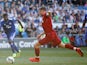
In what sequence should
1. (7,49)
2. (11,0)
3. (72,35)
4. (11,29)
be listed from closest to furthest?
1. (11,29)
2. (7,49)
3. (72,35)
4. (11,0)

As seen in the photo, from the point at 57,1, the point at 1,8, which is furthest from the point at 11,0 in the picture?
the point at 57,1

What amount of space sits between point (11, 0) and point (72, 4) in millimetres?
Answer: 4958

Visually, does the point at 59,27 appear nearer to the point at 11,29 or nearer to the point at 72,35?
the point at 72,35

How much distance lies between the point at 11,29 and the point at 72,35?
864 cm

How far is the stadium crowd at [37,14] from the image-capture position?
2605 centimetres

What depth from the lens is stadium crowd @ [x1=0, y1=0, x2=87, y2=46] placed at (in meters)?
26.0

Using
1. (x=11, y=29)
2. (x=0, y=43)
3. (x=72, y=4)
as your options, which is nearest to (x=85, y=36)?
(x=72, y=4)

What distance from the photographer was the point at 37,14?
1074 inches

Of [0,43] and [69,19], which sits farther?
[69,19]

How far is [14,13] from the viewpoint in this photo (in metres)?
26.6

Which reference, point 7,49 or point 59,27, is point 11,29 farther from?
point 59,27

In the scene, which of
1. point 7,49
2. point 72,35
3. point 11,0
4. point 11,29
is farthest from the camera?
point 11,0

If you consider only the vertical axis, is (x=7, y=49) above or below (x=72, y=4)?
below

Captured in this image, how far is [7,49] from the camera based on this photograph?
24.2m
